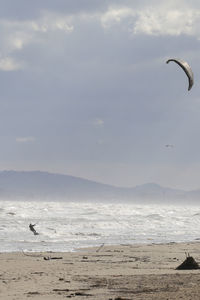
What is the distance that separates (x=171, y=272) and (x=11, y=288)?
334cm

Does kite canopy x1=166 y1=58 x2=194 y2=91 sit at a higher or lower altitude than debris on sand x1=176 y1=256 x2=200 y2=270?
higher

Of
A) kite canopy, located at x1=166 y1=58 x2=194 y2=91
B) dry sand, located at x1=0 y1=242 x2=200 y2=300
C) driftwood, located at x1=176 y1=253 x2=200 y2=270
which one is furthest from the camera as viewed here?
kite canopy, located at x1=166 y1=58 x2=194 y2=91

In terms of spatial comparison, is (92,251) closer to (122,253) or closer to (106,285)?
(122,253)

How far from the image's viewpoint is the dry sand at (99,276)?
8.25 m

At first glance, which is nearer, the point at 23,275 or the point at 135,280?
the point at 135,280

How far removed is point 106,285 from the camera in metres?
9.15

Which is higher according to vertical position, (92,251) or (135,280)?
(92,251)

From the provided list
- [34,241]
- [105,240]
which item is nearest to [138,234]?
[105,240]

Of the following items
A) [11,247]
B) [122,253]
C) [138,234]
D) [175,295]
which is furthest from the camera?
[138,234]

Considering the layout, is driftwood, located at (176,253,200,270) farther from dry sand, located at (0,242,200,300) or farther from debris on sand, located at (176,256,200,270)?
dry sand, located at (0,242,200,300)

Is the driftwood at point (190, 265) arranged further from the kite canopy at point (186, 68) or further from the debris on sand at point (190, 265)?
the kite canopy at point (186, 68)

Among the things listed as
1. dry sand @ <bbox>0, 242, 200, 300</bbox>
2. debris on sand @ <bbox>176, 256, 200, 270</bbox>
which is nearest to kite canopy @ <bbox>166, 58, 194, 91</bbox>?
debris on sand @ <bbox>176, 256, 200, 270</bbox>

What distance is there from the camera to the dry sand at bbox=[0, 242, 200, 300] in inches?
325

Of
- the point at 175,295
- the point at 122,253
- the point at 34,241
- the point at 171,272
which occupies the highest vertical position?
the point at 34,241
